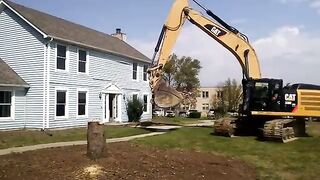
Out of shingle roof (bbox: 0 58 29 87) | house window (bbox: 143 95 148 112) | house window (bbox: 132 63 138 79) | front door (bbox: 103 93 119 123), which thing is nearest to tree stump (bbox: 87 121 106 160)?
shingle roof (bbox: 0 58 29 87)

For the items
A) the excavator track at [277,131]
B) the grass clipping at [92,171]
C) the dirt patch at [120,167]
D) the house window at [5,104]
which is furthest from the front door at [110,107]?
the grass clipping at [92,171]

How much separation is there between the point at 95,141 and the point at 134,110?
81.4ft

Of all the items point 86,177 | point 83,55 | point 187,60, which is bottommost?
point 86,177

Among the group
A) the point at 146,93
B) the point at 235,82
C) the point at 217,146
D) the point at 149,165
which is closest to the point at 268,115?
the point at 217,146

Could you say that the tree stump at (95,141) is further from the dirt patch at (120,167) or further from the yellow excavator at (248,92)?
the yellow excavator at (248,92)

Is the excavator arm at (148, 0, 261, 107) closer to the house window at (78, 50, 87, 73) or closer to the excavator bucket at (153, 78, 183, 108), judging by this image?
the excavator bucket at (153, 78, 183, 108)

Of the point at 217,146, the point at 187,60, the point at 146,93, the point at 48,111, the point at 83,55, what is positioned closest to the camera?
the point at 217,146

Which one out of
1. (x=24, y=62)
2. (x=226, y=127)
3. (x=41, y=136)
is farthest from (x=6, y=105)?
(x=226, y=127)

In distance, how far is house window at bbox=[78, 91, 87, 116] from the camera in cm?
3028

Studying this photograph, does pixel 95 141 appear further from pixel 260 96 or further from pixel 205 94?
pixel 205 94

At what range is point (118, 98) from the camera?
117ft

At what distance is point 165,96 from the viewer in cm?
2209

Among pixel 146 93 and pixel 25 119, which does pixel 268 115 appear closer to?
pixel 25 119

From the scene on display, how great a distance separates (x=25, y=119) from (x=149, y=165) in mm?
17335
